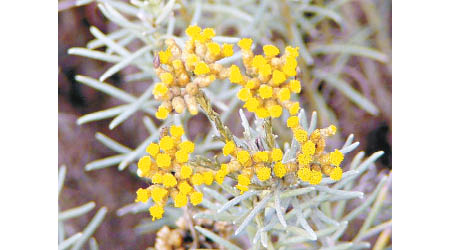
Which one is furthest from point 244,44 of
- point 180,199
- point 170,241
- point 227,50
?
point 170,241

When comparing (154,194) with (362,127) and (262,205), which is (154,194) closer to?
(262,205)

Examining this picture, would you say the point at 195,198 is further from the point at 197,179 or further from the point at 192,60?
the point at 192,60

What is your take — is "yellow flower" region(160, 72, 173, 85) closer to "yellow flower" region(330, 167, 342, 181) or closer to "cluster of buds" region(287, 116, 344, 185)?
"cluster of buds" region(287, 116, 344, 185)

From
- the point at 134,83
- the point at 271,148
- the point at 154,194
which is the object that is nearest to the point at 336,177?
the point at 271,148

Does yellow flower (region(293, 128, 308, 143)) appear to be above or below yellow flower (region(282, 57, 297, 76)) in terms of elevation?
below

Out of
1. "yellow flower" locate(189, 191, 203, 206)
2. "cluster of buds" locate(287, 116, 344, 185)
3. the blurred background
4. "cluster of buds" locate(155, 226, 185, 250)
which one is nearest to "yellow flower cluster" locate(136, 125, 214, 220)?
"yellow flower" locate(189, 191, 203, 206)

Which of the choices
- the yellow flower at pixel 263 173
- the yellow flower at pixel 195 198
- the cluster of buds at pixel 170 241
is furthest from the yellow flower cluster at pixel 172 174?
the cluster of buds at pixel 170 241

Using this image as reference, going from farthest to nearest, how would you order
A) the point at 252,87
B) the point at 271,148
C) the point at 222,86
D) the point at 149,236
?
the point at 149,236 → the point at 222,86 → the point at 271,148 → the point at 252,87
